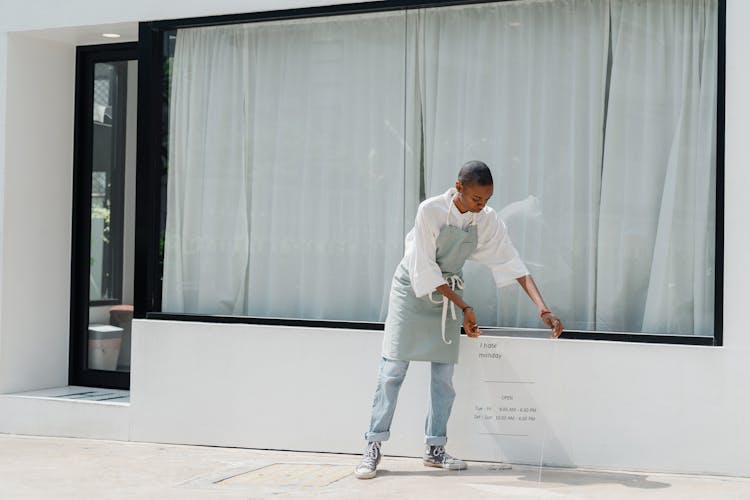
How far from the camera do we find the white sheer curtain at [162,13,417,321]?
617 centimetres

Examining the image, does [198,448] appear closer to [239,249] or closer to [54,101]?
[239,249]

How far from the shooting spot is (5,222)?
22.9 ft

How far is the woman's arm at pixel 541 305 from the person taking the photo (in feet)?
17.1

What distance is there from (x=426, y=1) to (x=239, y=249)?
188 centimetres

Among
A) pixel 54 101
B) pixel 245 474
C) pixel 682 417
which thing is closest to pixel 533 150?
pixel 682 417

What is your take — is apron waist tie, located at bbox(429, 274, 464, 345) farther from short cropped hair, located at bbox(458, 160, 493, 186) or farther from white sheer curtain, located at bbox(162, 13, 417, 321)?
white sheer curtain, located at bbox(162, 13, 417, 321)

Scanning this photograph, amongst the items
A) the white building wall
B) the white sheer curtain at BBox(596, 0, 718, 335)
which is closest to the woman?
the white sheer curtain at BBox(596, 0, 718, 335)

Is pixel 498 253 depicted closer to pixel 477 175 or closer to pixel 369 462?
pixel 477 175

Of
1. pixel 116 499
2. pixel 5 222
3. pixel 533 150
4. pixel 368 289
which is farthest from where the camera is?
pixel 5 222

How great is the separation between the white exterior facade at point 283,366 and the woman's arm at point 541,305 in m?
0.22

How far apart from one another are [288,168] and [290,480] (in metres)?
1.96

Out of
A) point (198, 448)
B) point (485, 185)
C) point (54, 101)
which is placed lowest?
point (198, 448)

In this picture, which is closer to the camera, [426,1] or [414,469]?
[414,469]

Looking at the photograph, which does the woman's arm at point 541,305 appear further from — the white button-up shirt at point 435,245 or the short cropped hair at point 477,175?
the short cropped hair at point 477,175
